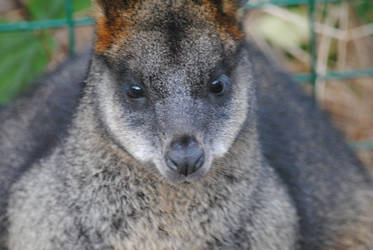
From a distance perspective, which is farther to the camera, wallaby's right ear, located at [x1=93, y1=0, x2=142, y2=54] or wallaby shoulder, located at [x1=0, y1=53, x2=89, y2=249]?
wallaby shoulder, located at [x1=0, y1=53, x2=89, y2=249]

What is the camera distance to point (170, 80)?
2.56 m

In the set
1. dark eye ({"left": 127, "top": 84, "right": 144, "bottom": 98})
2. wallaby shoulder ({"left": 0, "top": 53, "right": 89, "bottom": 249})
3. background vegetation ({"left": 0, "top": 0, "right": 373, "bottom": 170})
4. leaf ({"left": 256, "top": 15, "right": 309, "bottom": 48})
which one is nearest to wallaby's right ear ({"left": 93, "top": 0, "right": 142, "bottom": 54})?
dark eye ({"left": 127, "top": 84, "right": 144, "bottom": 98})

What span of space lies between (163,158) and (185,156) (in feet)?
0.34

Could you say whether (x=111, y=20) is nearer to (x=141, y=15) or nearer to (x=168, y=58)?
(x=141, y=15)

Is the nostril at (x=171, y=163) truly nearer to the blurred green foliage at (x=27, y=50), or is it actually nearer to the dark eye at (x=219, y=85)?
the dark eye at (x=219, y=85)

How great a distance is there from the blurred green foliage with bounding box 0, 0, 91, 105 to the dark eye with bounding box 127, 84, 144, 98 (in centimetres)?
166

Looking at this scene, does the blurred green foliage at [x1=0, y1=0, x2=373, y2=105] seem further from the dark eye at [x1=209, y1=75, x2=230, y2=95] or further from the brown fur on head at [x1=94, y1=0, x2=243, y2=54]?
the dark eye at [x1=209, y1=75, x2=230, y2=95]

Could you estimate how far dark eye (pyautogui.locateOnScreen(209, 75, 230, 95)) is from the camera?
8.71 ft

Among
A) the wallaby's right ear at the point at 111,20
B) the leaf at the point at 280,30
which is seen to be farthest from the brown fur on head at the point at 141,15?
the leaf at the point at 280,30

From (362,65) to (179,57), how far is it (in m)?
3.54

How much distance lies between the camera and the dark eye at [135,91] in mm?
2616

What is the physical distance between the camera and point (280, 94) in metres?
4.00

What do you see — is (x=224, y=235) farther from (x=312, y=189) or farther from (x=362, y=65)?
(x=362, y=65)

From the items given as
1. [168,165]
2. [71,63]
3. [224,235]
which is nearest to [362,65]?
[71,63]
